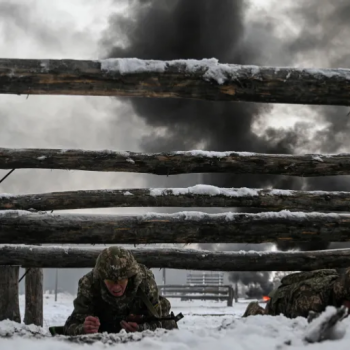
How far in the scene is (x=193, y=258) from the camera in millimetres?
5238

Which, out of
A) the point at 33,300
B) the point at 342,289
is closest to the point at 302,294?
the point at 342,289

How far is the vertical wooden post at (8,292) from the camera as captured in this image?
16.0 ft

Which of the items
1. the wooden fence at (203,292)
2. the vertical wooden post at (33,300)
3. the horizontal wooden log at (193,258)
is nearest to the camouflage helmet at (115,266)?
the horizontal wooden log at (193,258)

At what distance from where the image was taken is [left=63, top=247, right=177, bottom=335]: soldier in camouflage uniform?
302 cm

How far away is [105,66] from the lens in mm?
3039

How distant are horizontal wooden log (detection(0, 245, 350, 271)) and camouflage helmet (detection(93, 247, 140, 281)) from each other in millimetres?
2002

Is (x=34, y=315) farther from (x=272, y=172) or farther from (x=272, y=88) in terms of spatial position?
(x=272, y=88)

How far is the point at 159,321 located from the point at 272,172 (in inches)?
81.3

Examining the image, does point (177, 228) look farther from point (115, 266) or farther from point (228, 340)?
point (228, 340)

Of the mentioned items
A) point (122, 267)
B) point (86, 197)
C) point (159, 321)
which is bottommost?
point (159, 321)

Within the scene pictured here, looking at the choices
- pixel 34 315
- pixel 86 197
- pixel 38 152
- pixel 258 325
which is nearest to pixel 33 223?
pixel 86 197

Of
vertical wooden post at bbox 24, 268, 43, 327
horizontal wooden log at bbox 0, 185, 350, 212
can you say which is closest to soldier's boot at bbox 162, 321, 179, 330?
horizontal wooden log at bbox 0, 185, 350, 212

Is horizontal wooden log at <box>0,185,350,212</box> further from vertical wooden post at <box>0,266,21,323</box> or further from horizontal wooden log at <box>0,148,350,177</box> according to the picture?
vertical wooden post at <box>0,266,21,323</box>

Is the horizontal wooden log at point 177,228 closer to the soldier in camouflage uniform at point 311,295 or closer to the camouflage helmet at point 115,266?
the soldier in camouflage uniform at point 311,295
